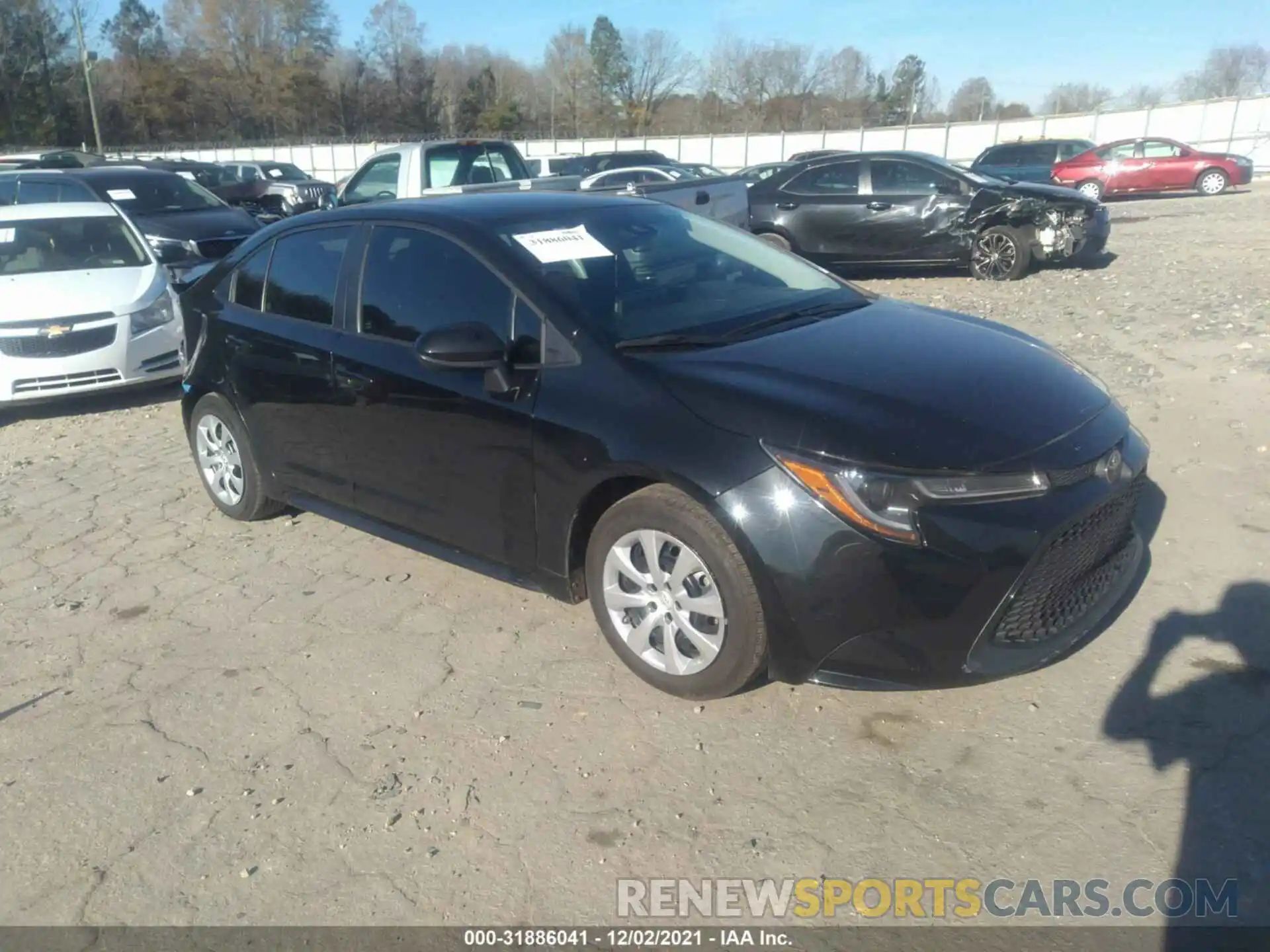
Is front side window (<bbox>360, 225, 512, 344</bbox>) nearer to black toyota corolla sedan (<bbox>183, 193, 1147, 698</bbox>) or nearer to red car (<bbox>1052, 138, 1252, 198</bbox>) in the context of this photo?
black toyota corolla sedan (<bbox>183, 193, 1147, 698</bbox>)

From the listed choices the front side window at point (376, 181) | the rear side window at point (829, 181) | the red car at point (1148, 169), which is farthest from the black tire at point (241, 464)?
the red car at point (1148, 169)

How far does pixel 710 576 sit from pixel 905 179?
10.0 metres

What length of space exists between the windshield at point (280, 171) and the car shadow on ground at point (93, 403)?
1958 cm

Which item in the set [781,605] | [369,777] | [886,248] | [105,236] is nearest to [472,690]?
[369,777]

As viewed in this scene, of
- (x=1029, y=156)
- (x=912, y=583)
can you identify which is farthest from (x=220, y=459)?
(x=1029, y=156)

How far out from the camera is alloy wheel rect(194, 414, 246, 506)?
17.4ft

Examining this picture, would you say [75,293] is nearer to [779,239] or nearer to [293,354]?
[293,354]

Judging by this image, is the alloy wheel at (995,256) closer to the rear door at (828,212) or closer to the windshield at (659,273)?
the rear door at (828,212)

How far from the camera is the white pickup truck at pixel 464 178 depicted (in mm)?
11719

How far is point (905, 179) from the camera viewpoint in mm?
11977

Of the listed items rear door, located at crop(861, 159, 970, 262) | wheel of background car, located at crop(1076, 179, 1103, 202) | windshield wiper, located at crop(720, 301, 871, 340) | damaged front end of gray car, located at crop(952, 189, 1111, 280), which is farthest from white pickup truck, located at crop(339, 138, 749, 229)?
wheel of background car, located at crop(1076, 179, 1103, 202)

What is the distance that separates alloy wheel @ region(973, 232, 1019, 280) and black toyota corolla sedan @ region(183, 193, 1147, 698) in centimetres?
740

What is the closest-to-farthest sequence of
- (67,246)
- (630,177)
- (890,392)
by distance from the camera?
1. (890,392)
2. (67,246)
3. (630,177)

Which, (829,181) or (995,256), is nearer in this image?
(995,256)
